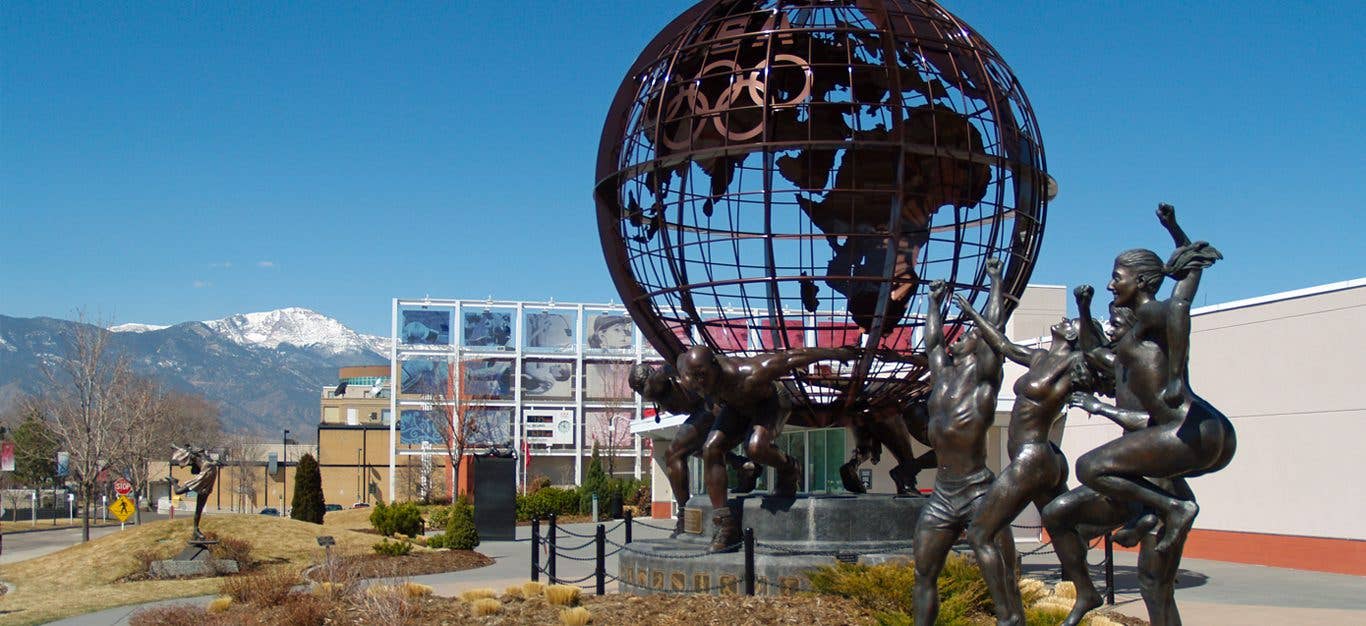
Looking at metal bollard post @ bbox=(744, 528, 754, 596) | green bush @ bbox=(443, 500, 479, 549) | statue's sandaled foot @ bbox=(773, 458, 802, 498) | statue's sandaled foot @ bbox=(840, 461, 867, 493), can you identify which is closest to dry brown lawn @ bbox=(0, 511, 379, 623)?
green bush @ bbox=(443, 500, 479, 549)

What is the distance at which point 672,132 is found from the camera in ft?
43.1

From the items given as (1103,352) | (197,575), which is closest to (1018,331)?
(197,575)

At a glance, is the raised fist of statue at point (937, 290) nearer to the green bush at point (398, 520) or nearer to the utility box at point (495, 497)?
the utility box at point (495, 497)

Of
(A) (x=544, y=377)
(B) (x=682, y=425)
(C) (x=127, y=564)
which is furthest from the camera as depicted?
(A) (x=544, y=377)

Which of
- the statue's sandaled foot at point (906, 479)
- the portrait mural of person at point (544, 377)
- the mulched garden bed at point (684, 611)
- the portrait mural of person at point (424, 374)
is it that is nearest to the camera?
the mulched garden bed at point (684, 611)

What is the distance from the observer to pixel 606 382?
70312mm

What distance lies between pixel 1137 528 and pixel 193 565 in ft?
52.3

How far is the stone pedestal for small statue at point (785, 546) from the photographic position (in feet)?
40.2

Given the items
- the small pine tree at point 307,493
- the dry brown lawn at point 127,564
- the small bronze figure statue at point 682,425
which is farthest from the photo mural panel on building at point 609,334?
the small bronze figure statue at point 682,425

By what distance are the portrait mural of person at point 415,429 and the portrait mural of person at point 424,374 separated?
1.24 m

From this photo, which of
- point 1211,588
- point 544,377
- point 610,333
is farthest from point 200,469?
point 610,333

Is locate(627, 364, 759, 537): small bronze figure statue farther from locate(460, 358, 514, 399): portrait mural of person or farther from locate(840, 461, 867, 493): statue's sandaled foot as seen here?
locate(460, 358, 514, 399): portrait mural of person

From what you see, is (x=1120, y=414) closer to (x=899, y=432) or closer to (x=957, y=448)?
(x=957, y=448)

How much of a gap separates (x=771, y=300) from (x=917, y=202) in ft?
5.69
